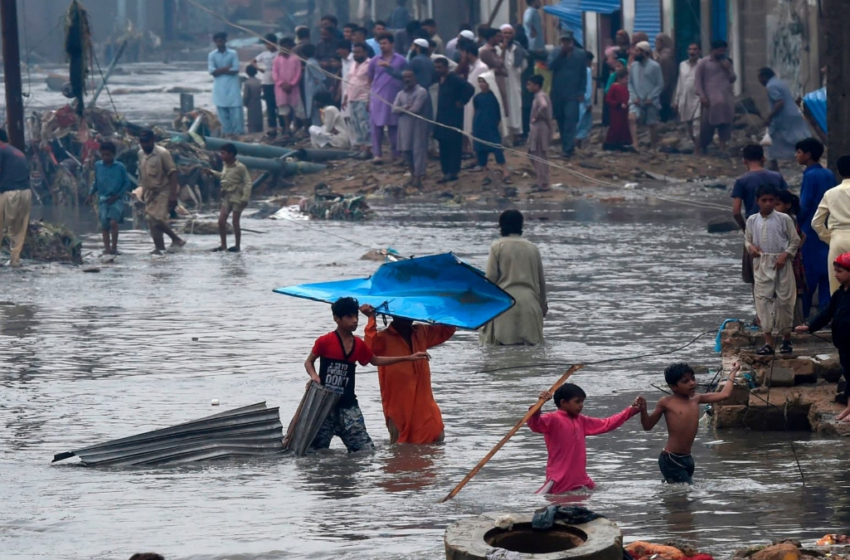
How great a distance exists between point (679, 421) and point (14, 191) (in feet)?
36.7

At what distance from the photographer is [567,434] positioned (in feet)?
25.3

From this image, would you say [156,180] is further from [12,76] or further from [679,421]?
[679,421]

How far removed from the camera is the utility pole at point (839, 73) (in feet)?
40.3

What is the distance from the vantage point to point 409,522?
7.41 metres

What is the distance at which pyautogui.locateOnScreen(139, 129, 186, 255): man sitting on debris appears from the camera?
18.0 m

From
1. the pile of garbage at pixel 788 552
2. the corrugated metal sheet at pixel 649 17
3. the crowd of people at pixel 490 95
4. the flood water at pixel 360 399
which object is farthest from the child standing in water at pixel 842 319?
the corrugated metal sheet at pixel 649 17

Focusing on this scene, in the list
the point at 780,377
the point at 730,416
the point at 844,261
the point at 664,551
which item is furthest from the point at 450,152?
the point at 664,551

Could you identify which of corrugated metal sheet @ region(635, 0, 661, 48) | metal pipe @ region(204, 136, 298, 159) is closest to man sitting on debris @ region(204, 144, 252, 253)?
metal pipe @ region(204, 136, 298, 159)

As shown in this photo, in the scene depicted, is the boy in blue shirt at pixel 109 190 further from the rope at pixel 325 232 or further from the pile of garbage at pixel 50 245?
the rope at pixel 325 232

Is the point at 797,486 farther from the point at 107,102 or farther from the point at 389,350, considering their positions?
the point at 107,102

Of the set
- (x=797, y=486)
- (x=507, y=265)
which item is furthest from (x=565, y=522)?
(x=507, y=265)

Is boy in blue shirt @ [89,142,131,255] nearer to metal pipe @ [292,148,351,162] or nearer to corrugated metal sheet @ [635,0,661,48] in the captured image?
metal pipe @ [292,148,351,162]

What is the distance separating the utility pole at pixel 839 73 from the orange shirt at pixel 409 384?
4.61 metres

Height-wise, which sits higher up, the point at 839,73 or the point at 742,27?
the point at 742,27
